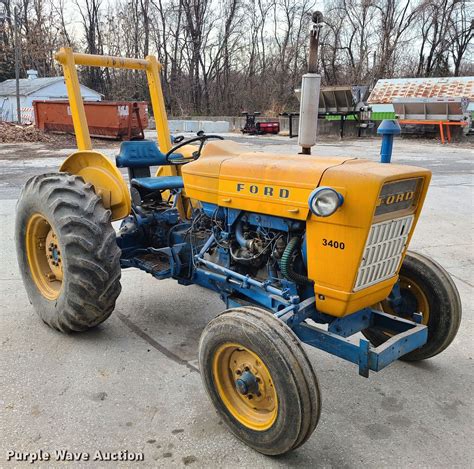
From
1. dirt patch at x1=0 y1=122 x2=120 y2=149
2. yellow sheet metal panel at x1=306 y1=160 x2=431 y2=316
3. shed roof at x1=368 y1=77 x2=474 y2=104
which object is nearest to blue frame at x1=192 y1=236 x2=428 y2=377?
yellow sheet metal panel at x1=306 y1=160 x2=431 y2=316

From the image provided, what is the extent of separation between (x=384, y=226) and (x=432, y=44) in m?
33.2

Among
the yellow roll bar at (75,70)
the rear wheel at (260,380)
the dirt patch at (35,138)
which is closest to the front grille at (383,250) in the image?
the rear wheel at (260,380)

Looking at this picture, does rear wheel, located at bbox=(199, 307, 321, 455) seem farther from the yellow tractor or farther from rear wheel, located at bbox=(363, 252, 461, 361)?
rear wheel, located at bbox=(363, 252, 461, 361)

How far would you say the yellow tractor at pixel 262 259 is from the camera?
7.38ft

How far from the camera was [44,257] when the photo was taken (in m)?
3.73

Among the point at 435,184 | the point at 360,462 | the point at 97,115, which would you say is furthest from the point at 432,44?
the point at 360,462

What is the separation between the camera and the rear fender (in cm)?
337

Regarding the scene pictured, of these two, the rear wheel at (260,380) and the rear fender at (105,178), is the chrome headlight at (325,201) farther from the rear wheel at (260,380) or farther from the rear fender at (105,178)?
the rear fender at (105,178)

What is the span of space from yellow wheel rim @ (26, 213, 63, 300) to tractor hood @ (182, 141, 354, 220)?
114cm

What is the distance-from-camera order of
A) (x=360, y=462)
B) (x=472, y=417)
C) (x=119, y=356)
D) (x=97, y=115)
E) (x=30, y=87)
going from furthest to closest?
(x=30, y=87) < (x=97, y=115) < (x=119, y=356) < (x=472, y=417) < (x=360, y=462)

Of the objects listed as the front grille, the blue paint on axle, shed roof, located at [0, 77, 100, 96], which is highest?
shed roof, located at [0, 77, 100, 96]

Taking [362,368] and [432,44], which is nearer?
[362,368]

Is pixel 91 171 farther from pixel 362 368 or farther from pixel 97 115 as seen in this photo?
pixel 97 115

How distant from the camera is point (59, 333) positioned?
346 cm
